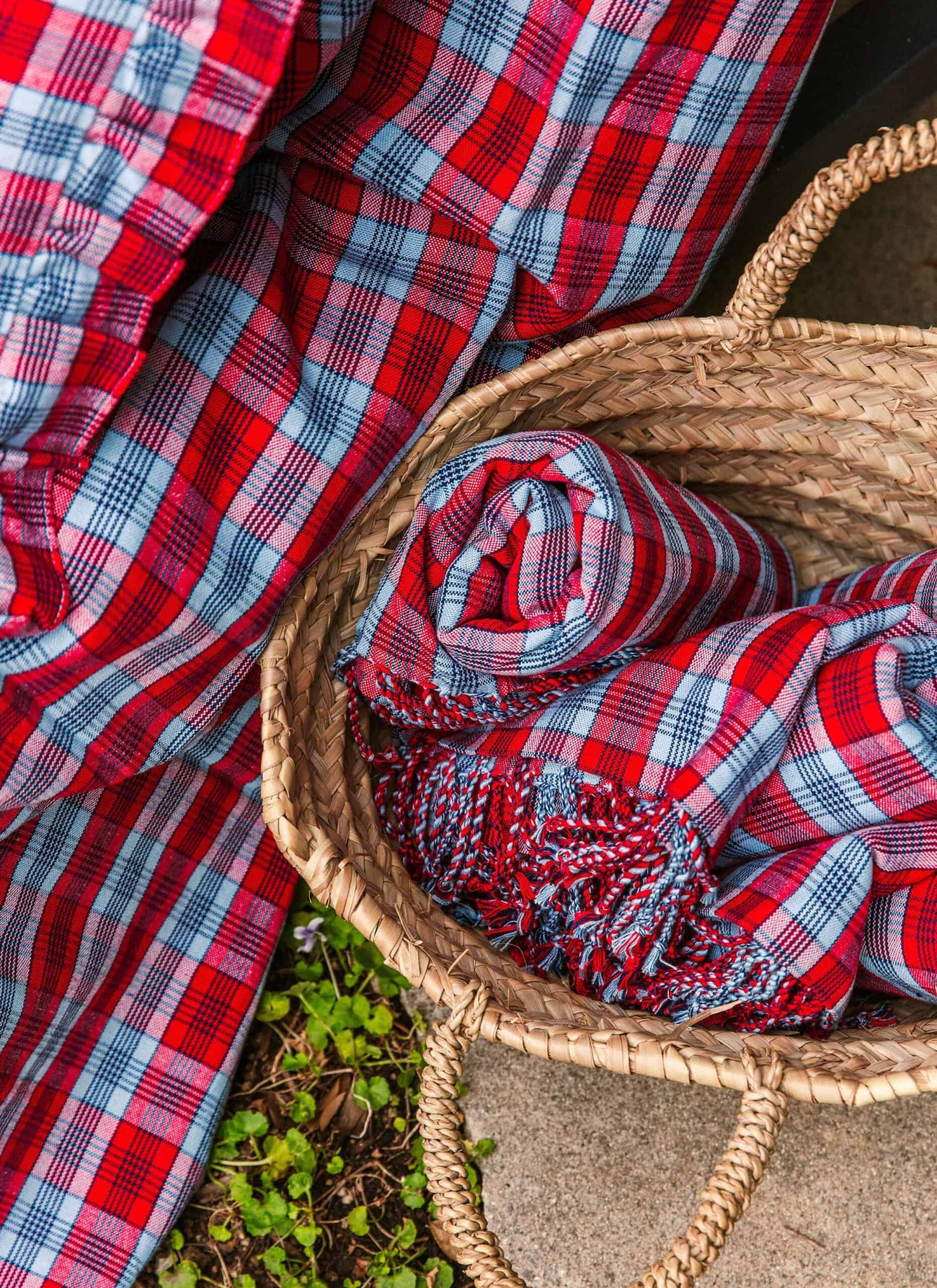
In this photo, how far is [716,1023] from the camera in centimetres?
77

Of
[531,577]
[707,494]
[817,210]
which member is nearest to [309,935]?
[531,577]

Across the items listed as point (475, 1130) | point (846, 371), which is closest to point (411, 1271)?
point (475, 1130)

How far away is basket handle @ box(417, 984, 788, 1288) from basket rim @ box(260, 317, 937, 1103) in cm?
1

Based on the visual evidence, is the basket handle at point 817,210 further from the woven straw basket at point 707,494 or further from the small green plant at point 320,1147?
the small green plant at point 320,1147

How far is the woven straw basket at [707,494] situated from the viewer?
0.63 metres

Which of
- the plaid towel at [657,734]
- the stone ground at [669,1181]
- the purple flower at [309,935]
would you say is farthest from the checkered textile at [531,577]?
the stone ground at [669,1181]

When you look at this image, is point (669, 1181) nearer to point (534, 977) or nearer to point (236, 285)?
point (534, 977)

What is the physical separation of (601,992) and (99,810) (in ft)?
1.50

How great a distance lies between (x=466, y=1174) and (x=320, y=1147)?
34 centimetres

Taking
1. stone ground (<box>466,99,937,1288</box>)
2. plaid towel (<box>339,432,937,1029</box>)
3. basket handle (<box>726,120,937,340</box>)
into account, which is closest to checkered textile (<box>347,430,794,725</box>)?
plaid towel (<box>339,432,937,1029</box>)

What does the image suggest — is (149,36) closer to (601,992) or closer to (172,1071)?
(601,992)

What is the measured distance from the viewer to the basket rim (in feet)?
2.12

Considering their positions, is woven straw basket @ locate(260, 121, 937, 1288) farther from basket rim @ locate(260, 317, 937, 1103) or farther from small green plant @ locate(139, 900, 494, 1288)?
small green plant @ locate(139, 900, 494, 1288)

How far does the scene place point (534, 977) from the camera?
784 mm
